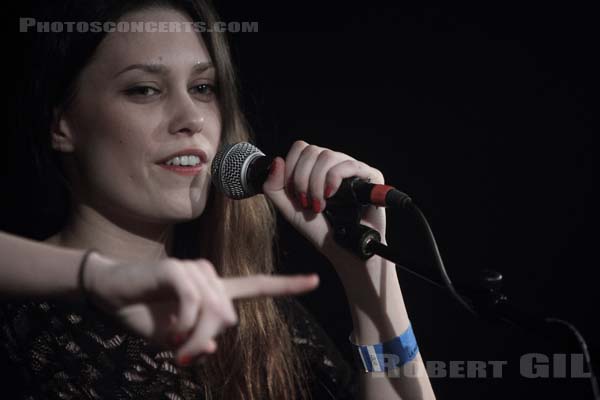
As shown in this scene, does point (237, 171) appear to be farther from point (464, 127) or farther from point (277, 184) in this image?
point (464, 127)

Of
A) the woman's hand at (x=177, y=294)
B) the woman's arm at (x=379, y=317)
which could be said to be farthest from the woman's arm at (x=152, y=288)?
the woman's arm at (x=379, y=317)

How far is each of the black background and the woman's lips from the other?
1.67 ft

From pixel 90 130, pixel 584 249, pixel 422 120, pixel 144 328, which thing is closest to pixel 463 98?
pixel 422 120

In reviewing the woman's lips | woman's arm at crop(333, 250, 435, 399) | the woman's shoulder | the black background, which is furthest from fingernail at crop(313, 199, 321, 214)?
the black background

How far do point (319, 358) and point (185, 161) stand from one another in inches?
30.2

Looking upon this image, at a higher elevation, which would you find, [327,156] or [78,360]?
[327,156]

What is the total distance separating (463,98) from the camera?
201 cm

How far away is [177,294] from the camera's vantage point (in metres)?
0.72

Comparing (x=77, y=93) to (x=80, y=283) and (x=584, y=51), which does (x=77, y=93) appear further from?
(x=584, y=51)

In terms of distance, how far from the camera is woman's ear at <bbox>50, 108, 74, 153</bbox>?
5.25ft

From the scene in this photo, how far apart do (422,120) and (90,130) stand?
1.13 metres

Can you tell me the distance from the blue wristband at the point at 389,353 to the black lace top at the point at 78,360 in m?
0.47

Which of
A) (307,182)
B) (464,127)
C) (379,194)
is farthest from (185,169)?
(464,127)

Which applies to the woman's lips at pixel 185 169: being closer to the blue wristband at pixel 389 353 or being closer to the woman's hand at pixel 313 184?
the woman's hand at pixel 313 184
